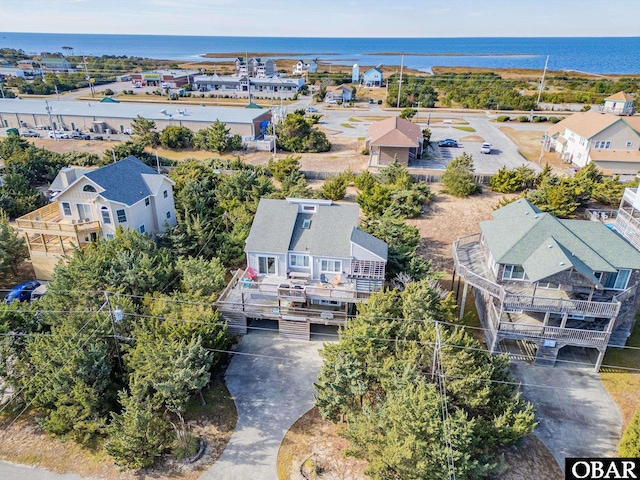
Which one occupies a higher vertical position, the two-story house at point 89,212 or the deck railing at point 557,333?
the two-story house at point 89,212

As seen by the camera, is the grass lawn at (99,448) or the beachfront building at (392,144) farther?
the beachfront building at (392,144)

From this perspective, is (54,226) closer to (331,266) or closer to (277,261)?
(277,261)

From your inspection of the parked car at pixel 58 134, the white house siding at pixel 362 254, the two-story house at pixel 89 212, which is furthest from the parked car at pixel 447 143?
the parked car at pixel 58 134

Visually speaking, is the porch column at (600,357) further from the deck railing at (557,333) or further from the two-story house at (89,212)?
the two-story house at (89,212)

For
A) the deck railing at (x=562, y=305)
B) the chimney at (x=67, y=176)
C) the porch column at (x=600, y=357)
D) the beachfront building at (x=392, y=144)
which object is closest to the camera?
the deck railing at (x=562, y=305)

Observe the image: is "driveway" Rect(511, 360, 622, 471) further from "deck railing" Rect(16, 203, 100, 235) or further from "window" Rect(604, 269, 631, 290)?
"deck railing" Rect(16, 203, 100, 235)

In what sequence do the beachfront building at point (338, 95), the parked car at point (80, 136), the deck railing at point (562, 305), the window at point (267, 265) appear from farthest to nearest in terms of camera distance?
the beachfront building at point (338, 95)
the parked car at point (80, 136)
the window at point (267, 265)
the deck railing at point (562, 305)

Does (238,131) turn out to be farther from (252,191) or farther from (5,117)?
(5,117)
